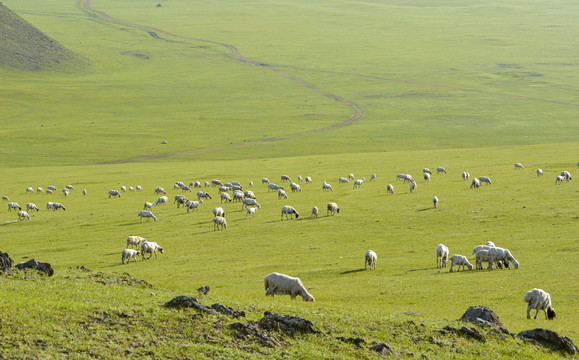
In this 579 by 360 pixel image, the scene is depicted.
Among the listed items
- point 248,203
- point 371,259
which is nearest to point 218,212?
point 248,203

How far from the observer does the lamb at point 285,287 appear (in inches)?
1073

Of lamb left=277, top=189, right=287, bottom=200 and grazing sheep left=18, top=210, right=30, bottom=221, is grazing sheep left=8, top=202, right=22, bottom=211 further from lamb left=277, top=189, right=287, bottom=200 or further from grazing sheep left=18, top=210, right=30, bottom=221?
lamb left=277, top=189, right=287, bottom=200

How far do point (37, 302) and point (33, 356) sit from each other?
3.69m

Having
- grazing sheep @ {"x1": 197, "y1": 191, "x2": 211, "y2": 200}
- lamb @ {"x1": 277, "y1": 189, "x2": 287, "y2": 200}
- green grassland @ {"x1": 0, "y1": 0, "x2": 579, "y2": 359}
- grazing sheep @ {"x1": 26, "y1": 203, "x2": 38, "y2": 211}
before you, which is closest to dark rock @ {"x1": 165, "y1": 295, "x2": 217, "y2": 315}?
green grassland @ {"x1": 0, "y1": 0, "x2": 579, "y2": 359}

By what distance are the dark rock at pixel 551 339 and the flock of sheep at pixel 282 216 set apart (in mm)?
3485

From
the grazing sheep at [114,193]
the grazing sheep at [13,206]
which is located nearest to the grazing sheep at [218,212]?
the grazing sheep at [114,193]

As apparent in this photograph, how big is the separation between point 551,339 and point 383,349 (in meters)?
6.13

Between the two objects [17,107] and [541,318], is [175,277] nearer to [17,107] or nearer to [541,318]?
[541,318]

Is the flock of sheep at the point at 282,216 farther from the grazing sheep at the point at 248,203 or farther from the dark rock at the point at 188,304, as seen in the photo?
the dark rock at the point at 188,304

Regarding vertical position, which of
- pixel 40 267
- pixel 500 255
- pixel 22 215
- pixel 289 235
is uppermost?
pixel 500 255

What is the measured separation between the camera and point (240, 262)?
37969 mm

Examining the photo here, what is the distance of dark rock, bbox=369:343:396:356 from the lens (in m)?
19.1

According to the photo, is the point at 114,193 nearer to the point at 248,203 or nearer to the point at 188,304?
the point at 248,203

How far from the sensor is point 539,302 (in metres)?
24.4
